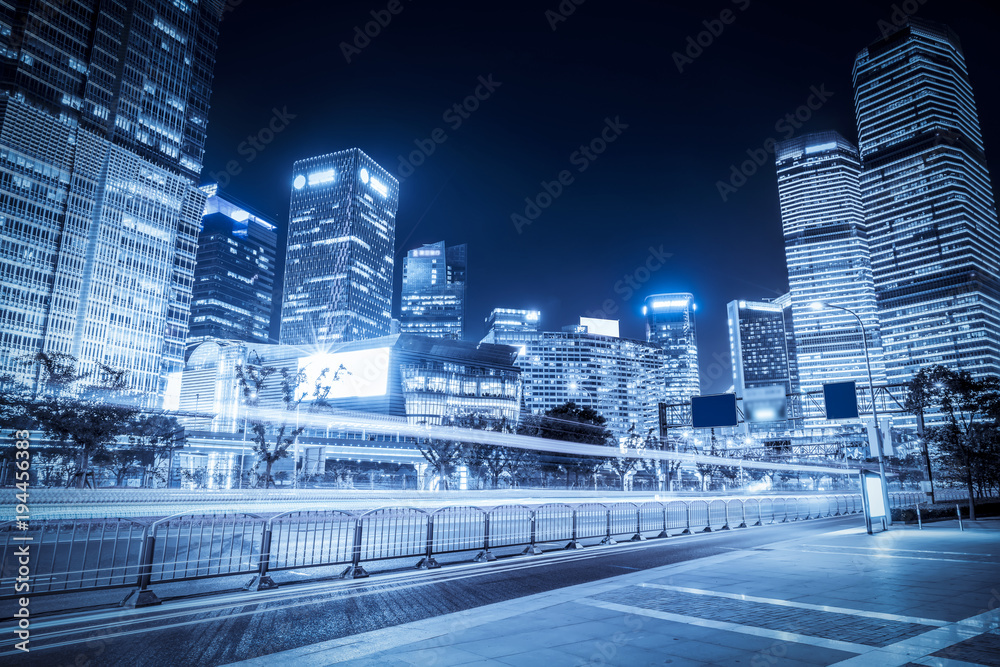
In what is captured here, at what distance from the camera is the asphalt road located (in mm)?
6553

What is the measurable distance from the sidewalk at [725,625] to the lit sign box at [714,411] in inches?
675

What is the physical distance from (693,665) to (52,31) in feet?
487

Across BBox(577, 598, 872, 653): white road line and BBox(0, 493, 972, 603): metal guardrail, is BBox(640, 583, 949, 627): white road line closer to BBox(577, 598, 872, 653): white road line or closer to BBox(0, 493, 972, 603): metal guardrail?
BBox(577, 598, 872, 653): white road line

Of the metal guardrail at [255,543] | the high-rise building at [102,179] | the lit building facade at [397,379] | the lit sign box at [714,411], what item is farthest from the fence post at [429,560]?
the high-rise building at [102,179]

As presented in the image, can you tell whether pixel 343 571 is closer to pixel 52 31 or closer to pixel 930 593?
pixel 930 593

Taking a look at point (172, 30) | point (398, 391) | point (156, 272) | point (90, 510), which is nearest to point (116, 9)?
point (172, 30)

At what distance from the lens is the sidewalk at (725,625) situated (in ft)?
20.0

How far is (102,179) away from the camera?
115188 mm

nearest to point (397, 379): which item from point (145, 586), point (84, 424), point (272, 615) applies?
point (84, 424)

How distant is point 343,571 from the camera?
11656 mm

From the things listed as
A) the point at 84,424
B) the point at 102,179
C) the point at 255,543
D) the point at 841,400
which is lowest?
the point at 255,543

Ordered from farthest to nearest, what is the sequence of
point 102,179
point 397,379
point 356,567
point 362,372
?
point 397,379
point 362,372
point 102,179
point 356,567

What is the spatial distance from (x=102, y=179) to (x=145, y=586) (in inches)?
5253

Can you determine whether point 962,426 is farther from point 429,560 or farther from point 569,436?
point 569,436
